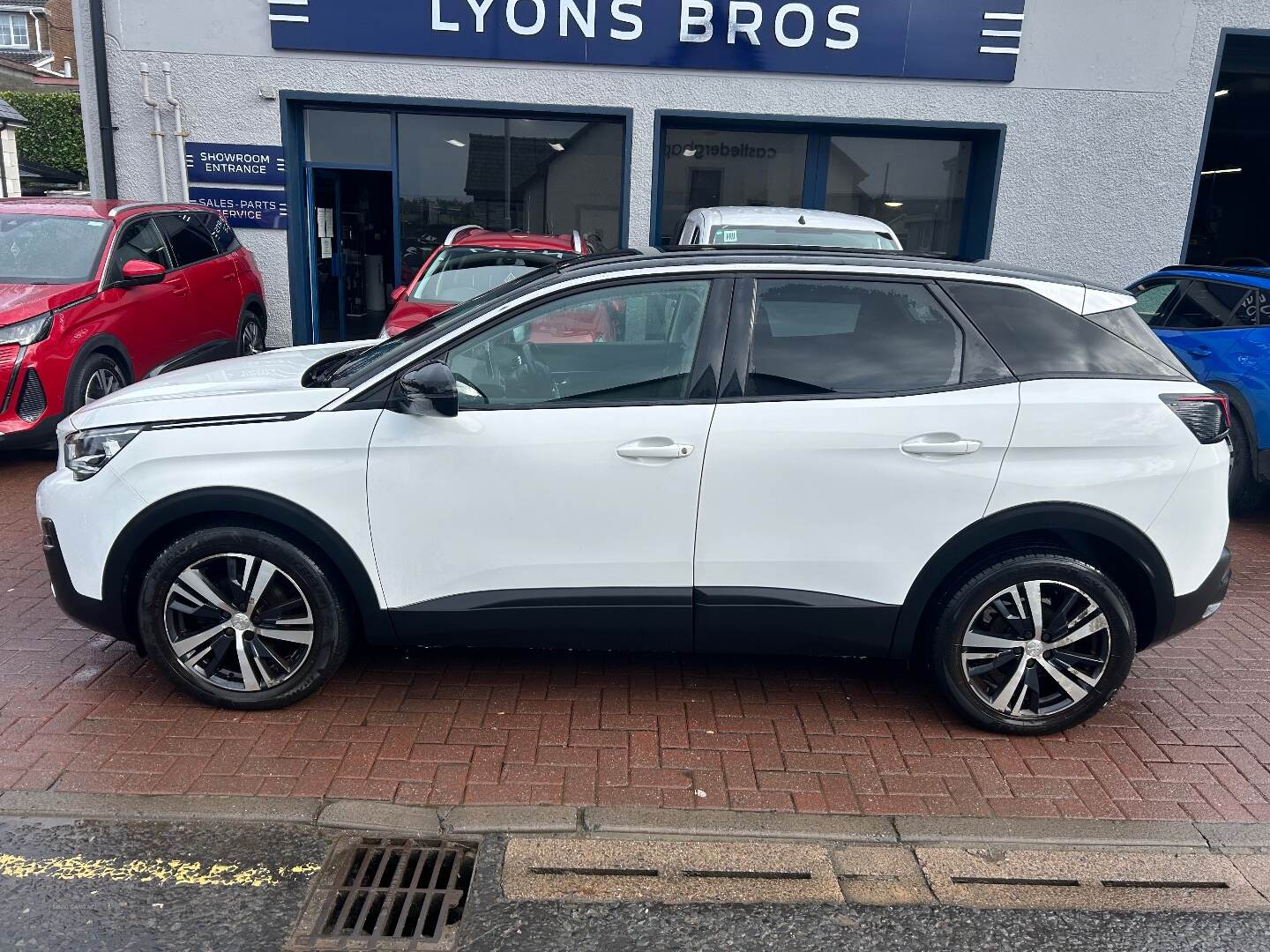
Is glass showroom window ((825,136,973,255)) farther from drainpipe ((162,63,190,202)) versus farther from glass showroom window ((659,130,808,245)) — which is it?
drainpipe ((162,63,190,202))

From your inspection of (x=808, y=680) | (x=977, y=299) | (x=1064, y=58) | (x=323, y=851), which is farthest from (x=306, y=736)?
(x=1064, y=58)

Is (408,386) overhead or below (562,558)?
overhead

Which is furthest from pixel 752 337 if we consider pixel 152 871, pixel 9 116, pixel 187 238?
pixel 9 116

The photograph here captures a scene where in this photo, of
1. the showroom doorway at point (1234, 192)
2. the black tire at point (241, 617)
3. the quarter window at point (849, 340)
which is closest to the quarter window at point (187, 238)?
the black tire at point (241, 617)

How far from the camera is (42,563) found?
5164mm

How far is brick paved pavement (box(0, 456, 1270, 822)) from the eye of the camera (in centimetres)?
330

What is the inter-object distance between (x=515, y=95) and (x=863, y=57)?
12.8ft

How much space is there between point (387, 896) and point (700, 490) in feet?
5.35

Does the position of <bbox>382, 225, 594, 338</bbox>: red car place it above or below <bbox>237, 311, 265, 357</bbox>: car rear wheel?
above

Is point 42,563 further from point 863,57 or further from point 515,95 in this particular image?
point 863,57

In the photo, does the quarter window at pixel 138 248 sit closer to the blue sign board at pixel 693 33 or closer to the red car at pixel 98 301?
the red car at pixel 98 301

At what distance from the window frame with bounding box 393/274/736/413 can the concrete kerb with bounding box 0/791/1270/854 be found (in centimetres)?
138

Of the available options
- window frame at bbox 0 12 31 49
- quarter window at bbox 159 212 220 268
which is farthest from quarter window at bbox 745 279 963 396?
window frame at bbox 0 12 31 49

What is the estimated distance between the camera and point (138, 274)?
7.29m
